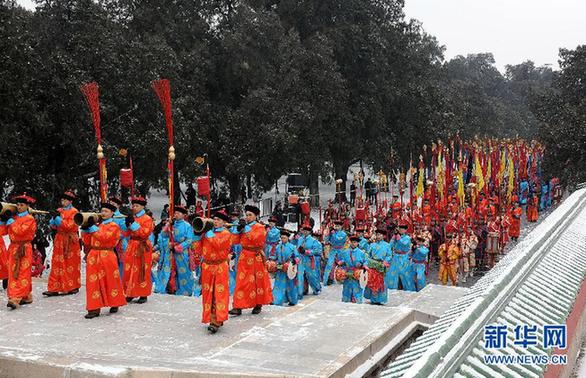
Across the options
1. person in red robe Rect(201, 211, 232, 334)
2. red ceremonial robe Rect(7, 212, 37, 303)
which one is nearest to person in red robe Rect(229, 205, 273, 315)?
person in red robe Rect(201, 211, 232, 334)

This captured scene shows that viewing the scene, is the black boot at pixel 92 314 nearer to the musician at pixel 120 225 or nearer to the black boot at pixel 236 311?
the musician at pixel 120 225

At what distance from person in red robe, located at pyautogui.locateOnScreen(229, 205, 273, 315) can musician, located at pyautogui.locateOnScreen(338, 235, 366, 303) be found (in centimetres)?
299

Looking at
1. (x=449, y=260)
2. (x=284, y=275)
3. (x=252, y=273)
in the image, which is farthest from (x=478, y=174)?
(x=252, y=273)

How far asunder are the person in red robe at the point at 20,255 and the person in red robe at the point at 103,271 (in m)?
0.86

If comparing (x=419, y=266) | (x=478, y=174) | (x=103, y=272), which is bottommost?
(x=419, y=266)

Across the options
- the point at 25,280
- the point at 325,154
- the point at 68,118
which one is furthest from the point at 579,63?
the point at 25,280

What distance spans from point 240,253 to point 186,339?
1.66 m

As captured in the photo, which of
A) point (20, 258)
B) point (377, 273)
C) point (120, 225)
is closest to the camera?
point (20, 258)

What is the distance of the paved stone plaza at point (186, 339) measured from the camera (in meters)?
5.60

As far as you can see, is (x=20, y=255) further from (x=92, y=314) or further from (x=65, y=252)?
(x=92, y=314)

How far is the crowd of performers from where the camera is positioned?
25.3 feet

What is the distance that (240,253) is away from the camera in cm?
823

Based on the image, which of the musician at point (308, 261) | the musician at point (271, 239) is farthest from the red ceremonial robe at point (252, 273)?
the musician at point (271, 239)

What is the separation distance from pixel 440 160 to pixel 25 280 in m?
11.5
